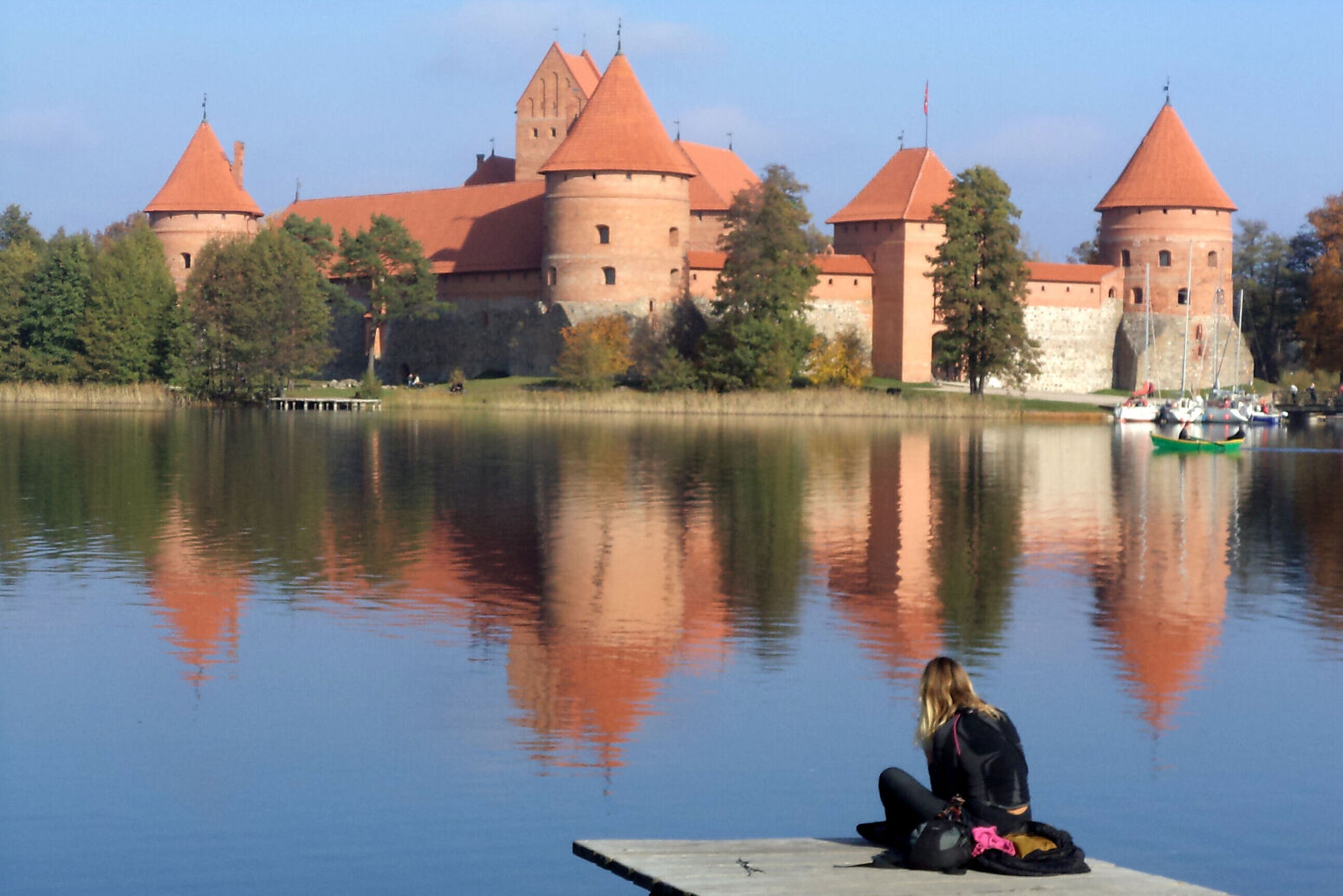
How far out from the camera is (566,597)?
1191cm

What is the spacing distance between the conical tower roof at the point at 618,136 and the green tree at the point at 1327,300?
64.7ft

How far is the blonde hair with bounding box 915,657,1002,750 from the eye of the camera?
17.6 feet

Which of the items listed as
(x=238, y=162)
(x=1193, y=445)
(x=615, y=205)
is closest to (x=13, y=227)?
(x=238, y=162)

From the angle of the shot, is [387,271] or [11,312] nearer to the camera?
[11,312]

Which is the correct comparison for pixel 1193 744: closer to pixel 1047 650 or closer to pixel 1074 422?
pixel 1047 650

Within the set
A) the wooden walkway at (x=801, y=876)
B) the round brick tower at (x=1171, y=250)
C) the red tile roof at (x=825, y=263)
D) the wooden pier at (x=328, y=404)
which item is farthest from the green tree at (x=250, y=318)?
the wooden walkway at (x=801, y=876)

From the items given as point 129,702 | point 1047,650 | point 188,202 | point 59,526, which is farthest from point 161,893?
point 188,202

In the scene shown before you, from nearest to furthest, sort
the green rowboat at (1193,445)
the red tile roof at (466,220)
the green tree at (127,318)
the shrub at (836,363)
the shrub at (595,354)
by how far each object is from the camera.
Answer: the green rowboat at (1193,445) → the green tree at (127,318) → the shrub at (595,354) → the shrub at (836,363) → the red tile roof at (466,220)

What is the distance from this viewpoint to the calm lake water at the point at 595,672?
21.3 feet

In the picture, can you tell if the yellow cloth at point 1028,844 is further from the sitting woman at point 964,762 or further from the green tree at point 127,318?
the green tree at point 127,318

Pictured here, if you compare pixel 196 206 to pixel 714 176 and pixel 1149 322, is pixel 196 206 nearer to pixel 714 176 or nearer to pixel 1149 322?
pixel 714 176

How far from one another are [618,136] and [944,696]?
45.0 m

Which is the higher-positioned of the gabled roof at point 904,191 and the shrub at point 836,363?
the gabled roof at point 904,191

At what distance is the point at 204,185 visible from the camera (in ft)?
180
